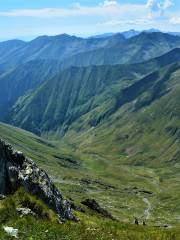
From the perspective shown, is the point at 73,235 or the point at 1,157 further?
the point at 1,157

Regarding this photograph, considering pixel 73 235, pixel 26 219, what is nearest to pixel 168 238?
pixel 73 235

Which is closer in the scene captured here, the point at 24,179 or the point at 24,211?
the point at 24,211

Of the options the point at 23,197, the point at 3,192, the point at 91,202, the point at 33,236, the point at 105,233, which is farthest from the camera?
the point at 91,202

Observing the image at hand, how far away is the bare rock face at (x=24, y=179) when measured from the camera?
1516 inches

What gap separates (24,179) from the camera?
38500 mm

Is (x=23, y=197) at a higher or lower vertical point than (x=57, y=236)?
lower

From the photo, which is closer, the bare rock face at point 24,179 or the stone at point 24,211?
the stone at point 24,211

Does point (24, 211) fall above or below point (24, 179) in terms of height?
above

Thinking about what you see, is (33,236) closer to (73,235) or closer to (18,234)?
(18,234)

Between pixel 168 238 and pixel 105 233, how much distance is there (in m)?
4.51

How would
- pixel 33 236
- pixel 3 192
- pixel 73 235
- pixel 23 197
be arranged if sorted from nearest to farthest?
pixel 33 236 → pixel 73 235 → pixel 23 197 → pixel 3 192

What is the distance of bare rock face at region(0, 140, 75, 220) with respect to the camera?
38.5 metres

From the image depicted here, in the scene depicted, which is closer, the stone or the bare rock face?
the stone

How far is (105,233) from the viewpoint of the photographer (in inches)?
1121
